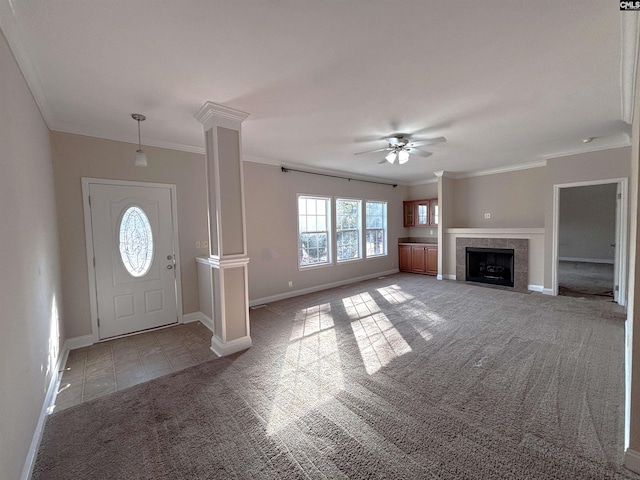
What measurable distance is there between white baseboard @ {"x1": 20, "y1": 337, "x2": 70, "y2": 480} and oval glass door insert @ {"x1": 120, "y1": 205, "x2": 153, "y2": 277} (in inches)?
44.6

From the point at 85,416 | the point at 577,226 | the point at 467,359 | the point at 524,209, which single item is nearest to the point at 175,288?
the point at 85,416

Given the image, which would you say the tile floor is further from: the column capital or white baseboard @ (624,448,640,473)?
white baseboard @ (624,448,640,473)

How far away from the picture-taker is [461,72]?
2.25 meters

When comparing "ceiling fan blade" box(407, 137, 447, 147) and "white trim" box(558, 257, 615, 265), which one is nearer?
"ceiling fan blade" box(407, 137, 447, 147)

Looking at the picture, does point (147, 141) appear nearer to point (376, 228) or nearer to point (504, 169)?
point (376, 228)

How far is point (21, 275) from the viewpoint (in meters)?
1.78

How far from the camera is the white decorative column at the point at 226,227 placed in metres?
2.94

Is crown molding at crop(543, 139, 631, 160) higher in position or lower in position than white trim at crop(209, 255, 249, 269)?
higher

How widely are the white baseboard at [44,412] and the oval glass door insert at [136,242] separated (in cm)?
113

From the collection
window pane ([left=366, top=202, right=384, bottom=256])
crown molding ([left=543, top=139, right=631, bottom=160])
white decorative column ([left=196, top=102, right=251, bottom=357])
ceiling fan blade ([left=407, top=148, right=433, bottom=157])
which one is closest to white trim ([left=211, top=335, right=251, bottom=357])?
white decorative column ([left=196, top=102, right=251, bottom=357])

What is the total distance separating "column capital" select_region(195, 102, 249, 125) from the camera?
9.09 feet

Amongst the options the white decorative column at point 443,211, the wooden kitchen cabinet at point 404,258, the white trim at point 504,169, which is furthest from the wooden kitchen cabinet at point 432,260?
the white trim at point 504,169

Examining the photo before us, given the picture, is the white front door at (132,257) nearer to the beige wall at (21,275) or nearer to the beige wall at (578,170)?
the beige wall at (21,275)

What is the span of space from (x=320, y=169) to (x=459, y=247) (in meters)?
3.88
